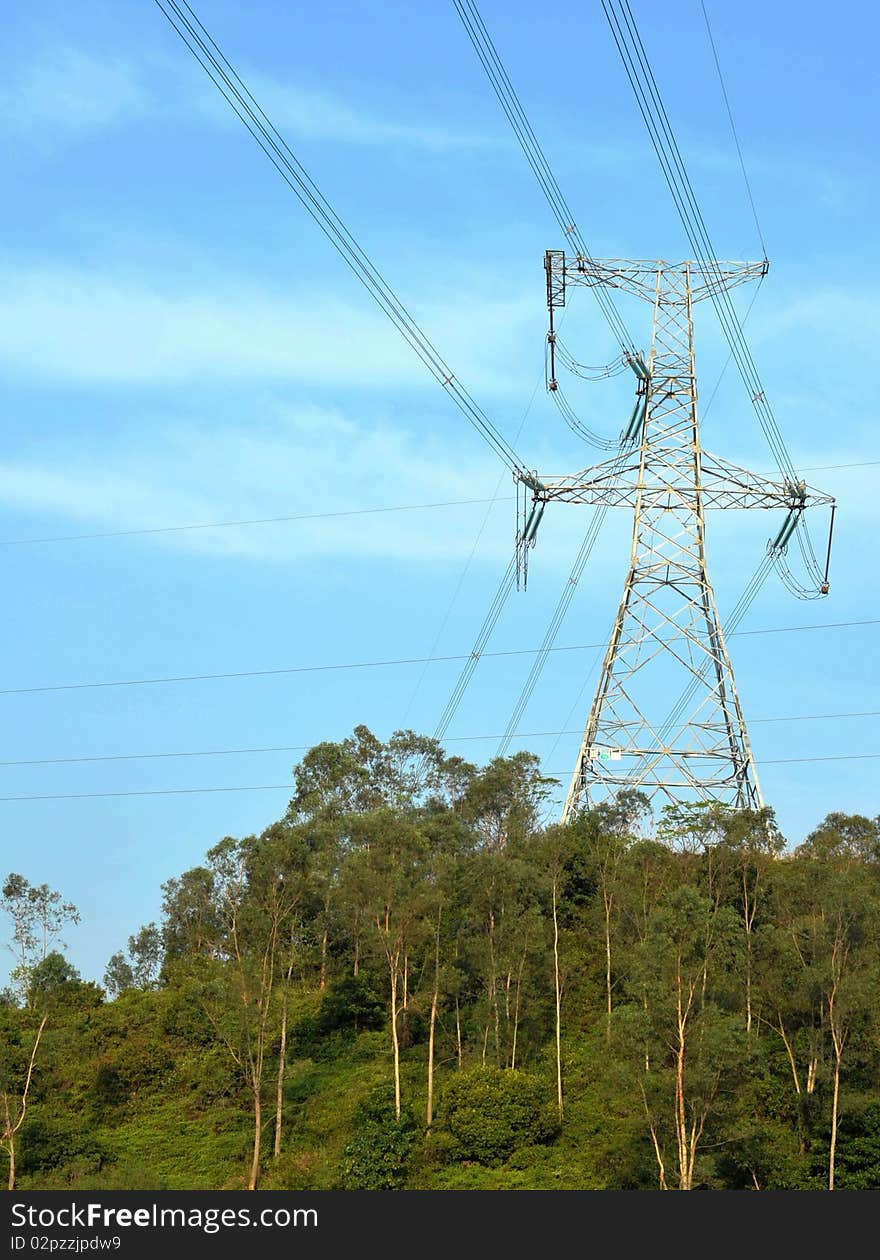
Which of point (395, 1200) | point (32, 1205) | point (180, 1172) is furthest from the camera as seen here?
point (180, 1172)

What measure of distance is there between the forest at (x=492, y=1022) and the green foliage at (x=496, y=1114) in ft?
0.25

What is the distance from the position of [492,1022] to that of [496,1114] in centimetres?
629

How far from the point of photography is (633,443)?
64.3 m

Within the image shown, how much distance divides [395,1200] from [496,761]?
26.7 meters

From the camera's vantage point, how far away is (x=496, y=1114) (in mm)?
49000

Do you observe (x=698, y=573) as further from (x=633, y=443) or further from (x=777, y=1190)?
(x=777, y=1190)

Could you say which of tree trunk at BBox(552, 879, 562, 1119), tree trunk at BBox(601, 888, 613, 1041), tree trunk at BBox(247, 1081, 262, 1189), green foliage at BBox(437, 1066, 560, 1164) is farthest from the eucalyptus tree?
tree trunk at BBox(247, 1081, 262, 1189)

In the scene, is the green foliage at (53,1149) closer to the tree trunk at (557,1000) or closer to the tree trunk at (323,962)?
the tree trunk at (557,1000)

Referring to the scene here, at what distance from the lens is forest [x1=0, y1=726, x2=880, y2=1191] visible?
45.0 m

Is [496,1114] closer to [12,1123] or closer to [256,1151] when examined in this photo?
[256,1151]

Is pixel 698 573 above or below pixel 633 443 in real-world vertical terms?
below

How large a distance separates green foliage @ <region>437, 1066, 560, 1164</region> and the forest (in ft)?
0.25

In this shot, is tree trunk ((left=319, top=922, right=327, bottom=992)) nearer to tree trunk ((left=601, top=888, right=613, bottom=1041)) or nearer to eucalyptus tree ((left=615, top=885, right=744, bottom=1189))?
tree trunk ((left=601, top=888, right=613, bottom=1041))

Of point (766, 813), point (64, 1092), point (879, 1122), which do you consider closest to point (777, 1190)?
point (879, 1122)
